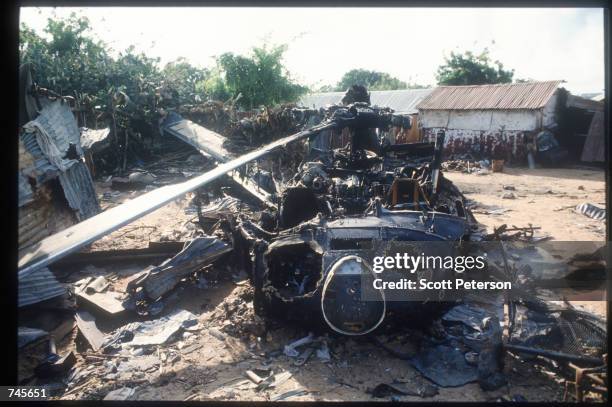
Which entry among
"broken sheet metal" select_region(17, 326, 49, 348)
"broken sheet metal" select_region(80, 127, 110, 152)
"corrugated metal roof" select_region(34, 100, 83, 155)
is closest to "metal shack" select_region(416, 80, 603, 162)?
"broken sheet metal" select_region(80, 127, 110, 152)

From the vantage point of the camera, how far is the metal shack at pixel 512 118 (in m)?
18.0

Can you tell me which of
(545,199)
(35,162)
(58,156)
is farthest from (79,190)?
(545,199)

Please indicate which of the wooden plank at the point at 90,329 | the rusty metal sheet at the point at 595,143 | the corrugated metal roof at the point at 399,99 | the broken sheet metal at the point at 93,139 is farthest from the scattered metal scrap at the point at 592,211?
the corrugated metal roof at the point at 399,99

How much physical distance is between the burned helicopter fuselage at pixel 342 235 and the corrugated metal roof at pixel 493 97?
48.4 feet

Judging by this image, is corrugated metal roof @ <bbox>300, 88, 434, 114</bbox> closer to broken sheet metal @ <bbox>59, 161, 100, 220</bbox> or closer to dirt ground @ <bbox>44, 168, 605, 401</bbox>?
broken sheet metal @ <bbox>59, 161, 100, 220</bbox>

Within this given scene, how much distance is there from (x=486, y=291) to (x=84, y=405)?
5240mm

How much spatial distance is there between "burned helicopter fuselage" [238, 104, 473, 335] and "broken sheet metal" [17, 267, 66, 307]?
2.55 meters

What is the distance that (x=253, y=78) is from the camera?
20281 millimetres

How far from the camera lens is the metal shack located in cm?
1803

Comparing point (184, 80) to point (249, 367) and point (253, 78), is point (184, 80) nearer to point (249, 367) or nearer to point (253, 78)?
point (253, 78)

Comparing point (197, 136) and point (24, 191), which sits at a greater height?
point (197, 136)

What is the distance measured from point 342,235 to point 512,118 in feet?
57.6

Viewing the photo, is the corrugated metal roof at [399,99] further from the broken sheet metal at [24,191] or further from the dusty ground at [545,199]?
the broken sheet metal at [24,191]

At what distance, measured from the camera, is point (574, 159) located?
60.3 ft
